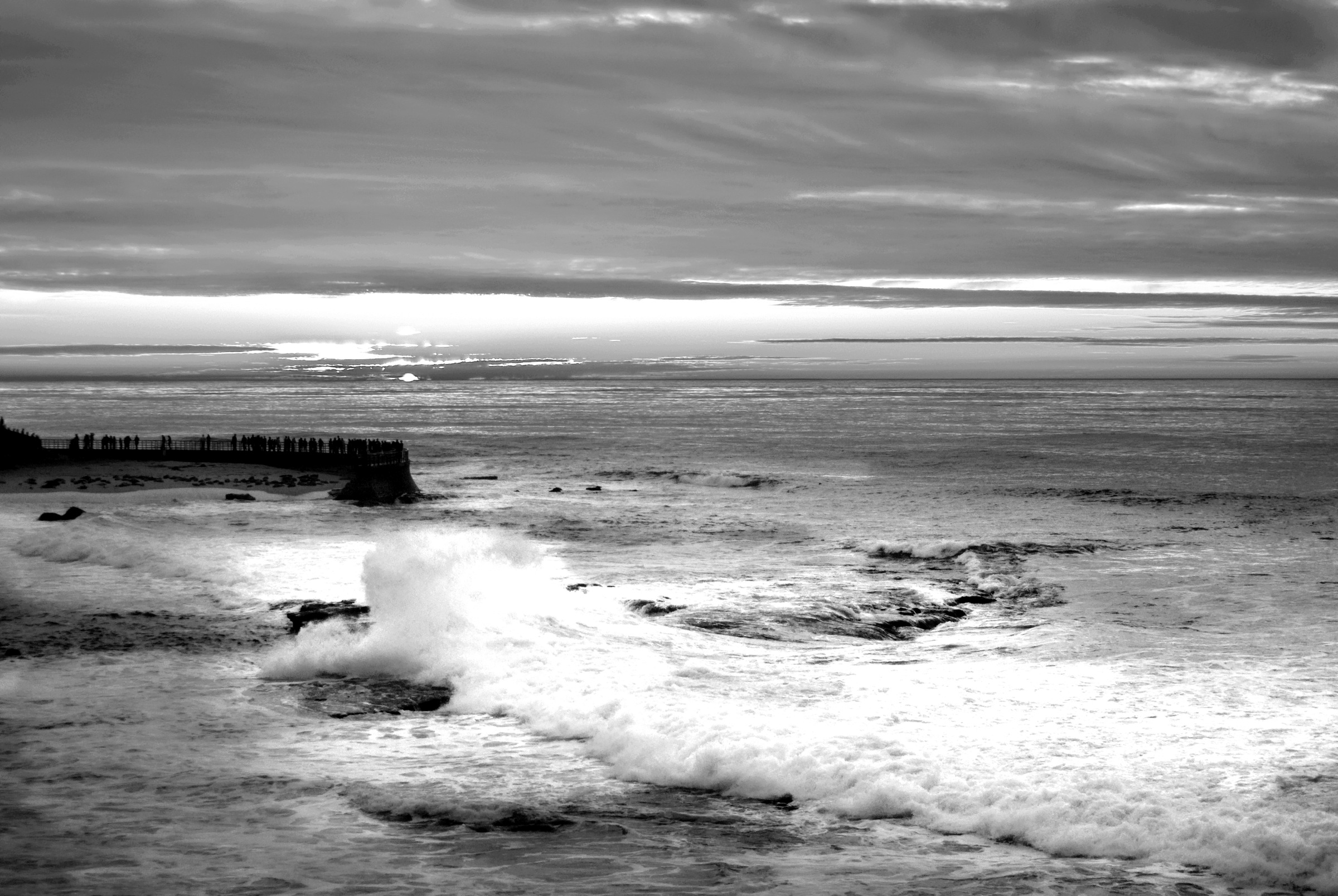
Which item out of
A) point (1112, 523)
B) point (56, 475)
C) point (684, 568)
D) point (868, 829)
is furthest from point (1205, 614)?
point (56, 475)

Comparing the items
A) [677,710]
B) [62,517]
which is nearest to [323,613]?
[677,710]

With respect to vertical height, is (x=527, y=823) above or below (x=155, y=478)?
above

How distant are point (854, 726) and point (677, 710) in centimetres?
205

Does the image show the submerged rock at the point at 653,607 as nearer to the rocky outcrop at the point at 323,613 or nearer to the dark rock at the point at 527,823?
the rocky outcrop at the point at 323,613

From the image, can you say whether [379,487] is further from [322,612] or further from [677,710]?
[677,710]

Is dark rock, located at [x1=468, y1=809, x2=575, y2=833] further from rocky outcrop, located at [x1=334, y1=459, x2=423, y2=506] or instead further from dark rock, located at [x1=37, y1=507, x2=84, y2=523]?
rocky outcrop, located at [x1=334, y1=459, x2=423, y2=506]

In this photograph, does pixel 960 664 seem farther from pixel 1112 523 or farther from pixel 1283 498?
pixel 1283 498

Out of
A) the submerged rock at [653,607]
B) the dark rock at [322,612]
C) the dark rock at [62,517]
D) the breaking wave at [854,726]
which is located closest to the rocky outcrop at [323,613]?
the dark rock at [322,612]

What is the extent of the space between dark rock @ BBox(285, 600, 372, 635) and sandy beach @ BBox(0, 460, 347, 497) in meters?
25.8

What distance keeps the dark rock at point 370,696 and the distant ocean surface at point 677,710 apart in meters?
0.26

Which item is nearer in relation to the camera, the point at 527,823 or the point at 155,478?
the point at 527,823

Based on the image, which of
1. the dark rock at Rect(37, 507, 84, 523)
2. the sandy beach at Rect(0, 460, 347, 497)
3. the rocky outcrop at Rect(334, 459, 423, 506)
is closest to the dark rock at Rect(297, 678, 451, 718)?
the dark rock at Rect(37, 507, 84, 523)

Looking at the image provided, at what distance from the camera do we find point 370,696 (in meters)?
14.4

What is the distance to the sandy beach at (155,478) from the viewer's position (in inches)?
1751
